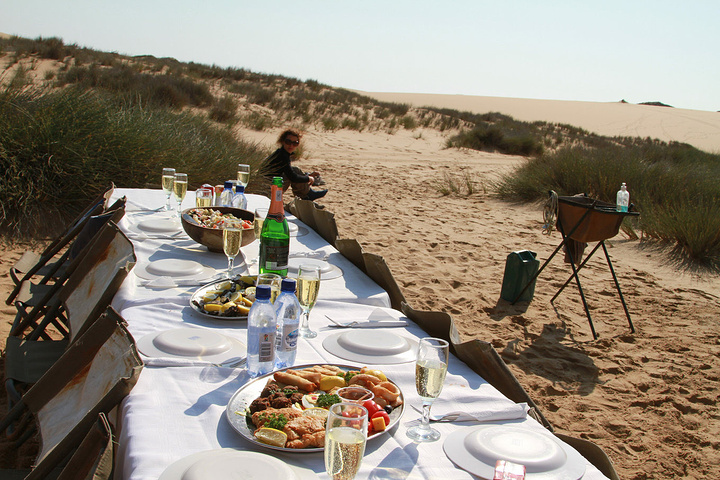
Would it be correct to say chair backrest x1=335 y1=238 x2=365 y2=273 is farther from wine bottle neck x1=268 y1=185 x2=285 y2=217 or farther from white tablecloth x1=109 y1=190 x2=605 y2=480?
white tablecloth x1=109 y1=190 x2=605 y2=480

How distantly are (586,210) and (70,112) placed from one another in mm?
5336

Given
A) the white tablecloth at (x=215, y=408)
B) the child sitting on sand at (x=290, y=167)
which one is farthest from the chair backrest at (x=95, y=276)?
the child sitting on sand at (x=290, y=167)

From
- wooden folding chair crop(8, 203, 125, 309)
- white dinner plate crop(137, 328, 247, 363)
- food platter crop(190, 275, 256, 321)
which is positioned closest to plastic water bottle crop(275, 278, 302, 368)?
white dinner plate crop(137, 328, 247, 363)

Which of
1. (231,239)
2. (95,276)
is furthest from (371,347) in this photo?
(95,276)

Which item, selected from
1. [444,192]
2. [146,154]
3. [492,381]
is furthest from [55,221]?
[444,192]

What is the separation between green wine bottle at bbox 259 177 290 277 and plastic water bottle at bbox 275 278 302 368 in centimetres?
72

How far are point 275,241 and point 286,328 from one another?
787mm

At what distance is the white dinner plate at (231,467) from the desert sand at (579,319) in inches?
95.5

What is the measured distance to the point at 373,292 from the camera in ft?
8.07

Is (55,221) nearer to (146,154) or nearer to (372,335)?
(146,154)

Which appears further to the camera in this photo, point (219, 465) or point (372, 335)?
point (372, 335)

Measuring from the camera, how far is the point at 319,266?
8.75ft

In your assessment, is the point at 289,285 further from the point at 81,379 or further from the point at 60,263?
the point at 60,263

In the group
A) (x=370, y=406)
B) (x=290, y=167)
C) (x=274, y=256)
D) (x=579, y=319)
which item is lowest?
(x=579, y=319)
